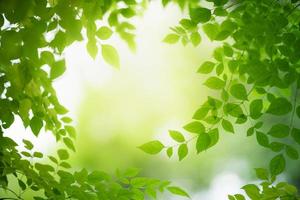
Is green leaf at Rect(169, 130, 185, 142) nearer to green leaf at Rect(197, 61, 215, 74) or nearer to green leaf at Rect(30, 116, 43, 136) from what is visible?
green leaf at Rect(197, 61, 215, 74)

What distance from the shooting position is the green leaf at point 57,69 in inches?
63.6

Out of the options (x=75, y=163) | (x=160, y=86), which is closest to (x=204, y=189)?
(x=160, y=86)

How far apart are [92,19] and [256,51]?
0.78 meters

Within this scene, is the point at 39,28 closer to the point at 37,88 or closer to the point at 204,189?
the point at 37,88

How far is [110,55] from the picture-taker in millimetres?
1684

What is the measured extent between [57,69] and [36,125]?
0.32 m

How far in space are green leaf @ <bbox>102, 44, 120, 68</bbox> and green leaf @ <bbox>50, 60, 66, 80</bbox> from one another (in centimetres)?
19

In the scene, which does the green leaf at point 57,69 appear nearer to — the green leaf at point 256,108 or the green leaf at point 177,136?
the green leaf at point 177,136

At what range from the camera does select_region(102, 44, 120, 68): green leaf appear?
5.49 feet

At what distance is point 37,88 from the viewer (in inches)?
77.5

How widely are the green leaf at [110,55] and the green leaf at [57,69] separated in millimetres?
185

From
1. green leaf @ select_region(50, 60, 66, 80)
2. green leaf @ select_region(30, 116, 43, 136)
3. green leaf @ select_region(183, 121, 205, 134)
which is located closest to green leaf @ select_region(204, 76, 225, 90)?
green leaf @ select_region(183, 121, 205, 134)

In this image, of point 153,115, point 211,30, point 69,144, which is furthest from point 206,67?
point 153,115

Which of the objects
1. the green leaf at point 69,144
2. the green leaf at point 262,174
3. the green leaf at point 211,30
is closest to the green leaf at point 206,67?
the green leaf at point 211,30
